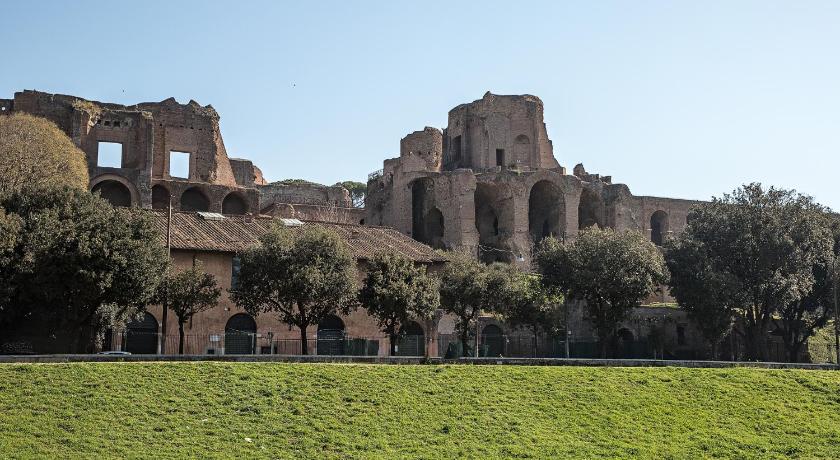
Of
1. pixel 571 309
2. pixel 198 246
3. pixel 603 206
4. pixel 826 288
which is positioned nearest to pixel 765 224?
pixel 826 288

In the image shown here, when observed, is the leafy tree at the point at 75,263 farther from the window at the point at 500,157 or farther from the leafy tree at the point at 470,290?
the window at the point at 500,157

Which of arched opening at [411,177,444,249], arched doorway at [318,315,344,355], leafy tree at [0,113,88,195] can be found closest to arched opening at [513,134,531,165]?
arched opening at [411,177,444,249]

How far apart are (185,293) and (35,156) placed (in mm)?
12712

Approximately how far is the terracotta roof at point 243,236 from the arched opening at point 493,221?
13898mm

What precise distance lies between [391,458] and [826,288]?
33.7 meters

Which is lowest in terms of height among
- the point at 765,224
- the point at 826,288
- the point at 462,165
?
the point at 826,288

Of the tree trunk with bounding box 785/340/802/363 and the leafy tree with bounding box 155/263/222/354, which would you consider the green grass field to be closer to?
the leafy tree with bounding box 155/263/222/354

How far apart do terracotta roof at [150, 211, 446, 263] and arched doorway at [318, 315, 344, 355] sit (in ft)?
10.6

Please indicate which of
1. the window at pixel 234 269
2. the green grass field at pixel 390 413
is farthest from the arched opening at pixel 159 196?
the green grass field at pixel 390 413

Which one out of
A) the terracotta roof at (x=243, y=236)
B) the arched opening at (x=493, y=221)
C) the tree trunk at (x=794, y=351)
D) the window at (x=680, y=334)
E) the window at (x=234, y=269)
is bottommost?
the tree trunk at (x=794, y=351)

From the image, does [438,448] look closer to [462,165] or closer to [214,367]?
[214,367]

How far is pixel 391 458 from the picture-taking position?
20.5m

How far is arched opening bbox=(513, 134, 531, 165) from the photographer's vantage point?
71625 millimetres

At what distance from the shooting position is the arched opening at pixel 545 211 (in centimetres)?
6475
